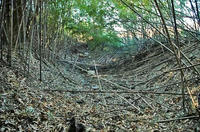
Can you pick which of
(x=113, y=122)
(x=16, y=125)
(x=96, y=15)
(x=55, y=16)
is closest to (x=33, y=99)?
(x=16, y=125)

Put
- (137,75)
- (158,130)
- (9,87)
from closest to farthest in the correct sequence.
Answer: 1. (158,130)
2. (9,87)
3. (137,75)

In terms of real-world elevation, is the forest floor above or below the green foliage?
below

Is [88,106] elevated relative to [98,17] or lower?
lower

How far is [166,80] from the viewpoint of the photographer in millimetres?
3125

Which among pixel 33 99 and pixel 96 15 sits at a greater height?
pixel 96 15

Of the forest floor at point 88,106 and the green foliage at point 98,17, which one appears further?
the green foliage at point 98,17

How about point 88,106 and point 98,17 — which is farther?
point 98,17

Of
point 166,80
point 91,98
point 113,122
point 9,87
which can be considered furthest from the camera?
point 166,80

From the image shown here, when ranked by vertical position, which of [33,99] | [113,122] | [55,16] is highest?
[55,16]

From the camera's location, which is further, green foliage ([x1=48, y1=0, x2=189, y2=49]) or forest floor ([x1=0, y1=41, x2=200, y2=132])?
green foliage ([x1=48, y1=0, x2=189, y2=49])

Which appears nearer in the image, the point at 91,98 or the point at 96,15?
the point at 91,98

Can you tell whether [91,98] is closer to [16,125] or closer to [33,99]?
[33,99]

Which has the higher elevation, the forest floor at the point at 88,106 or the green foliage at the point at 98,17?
the green foliage at the point at 98,17

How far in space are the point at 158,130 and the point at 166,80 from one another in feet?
4.92
